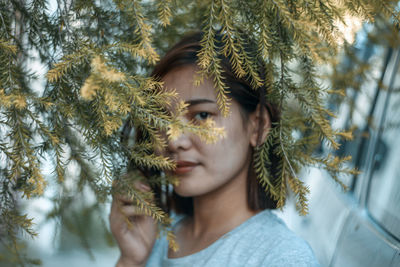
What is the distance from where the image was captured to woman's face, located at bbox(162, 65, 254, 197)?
134cm

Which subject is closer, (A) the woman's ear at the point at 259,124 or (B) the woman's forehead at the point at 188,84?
(B) the woman's forehead at the point at 188,84

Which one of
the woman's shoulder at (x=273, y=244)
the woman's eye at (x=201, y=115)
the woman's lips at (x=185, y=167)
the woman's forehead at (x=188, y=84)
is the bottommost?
the woman's shoulder at (x=273, y=244)

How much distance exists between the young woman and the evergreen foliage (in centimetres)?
18

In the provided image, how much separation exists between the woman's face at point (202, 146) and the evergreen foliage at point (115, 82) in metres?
0.21

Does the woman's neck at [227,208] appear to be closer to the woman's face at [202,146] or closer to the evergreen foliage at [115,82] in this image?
the woman's face at [202,146]

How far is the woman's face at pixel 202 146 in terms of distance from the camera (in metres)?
1.34

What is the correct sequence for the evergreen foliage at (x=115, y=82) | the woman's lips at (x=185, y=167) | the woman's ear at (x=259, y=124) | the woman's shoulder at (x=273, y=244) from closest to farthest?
the evergreen foliage at (x=115, y=82) → the woman's shoulder at (x=273, y=244) → the woman's lips at (x=185, y=167) → the woman's ear at (x=259, y=124)

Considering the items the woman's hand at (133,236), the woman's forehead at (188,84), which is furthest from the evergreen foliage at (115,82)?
the woman's hand at (133,236)

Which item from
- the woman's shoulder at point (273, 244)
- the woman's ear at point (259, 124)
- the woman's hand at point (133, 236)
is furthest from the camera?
the woman's hand at point (133, 236)

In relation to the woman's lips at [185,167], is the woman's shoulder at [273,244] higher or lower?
lower

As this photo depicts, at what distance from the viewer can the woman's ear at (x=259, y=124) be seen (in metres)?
1.49

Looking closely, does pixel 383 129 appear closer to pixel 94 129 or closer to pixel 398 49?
pixel 398 49

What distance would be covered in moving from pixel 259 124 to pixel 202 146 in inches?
11.2

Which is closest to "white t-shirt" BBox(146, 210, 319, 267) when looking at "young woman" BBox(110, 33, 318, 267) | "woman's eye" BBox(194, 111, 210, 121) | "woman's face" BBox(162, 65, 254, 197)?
"young woman" BBox(110, 33, 318, 267)
